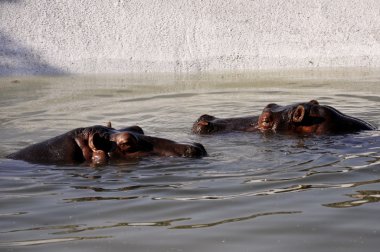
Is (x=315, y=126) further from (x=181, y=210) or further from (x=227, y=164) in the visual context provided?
(x=181, y=210)

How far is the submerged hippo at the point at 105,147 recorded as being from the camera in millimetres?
6281

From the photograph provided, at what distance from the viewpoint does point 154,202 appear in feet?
15.7

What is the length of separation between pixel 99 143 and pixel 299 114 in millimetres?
2257

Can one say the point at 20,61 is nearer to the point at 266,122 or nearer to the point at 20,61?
the point at 20,61

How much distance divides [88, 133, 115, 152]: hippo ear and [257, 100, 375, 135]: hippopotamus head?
6.51 ft

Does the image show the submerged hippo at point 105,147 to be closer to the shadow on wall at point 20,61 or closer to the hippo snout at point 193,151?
the hippo snout at point 193,151

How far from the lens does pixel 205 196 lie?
490 cm

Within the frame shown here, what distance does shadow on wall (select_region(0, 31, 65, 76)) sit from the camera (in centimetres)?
2058

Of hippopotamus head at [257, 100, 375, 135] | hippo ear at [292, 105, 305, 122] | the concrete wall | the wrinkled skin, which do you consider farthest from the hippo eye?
the concrete wall

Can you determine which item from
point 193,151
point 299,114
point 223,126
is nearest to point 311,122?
point 299,114

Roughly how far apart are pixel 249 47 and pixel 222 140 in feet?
46.5

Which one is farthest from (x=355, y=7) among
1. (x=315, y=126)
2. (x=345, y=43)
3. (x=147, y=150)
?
(x=147, y=150)

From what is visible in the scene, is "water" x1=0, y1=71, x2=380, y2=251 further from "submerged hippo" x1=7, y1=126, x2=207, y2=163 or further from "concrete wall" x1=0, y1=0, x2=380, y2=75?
"concrete wall" x1=0, y1=0, x2=380, y2=75

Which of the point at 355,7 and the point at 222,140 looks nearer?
the point at 222,140
